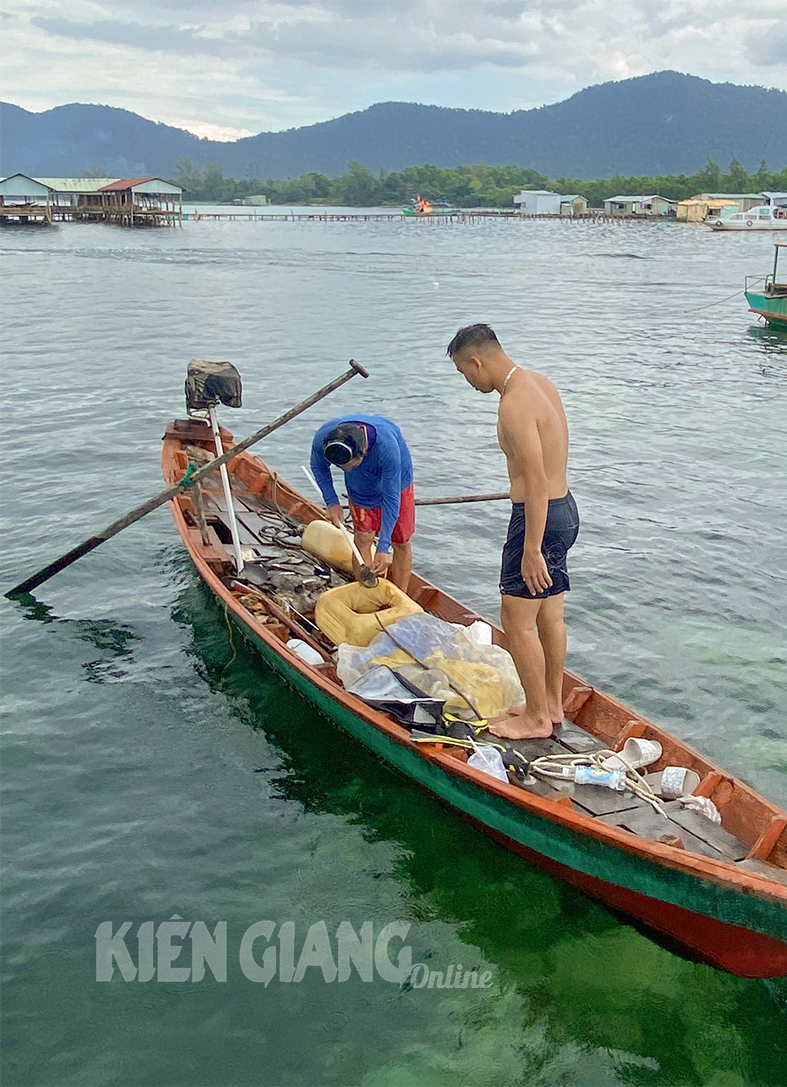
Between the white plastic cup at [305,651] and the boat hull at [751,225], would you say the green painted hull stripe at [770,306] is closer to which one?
the white plastic cup at [305,651]

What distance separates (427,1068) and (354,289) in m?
42.3

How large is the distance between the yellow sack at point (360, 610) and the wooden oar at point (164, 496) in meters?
2.08

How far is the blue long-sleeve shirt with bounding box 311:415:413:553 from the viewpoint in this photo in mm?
7520

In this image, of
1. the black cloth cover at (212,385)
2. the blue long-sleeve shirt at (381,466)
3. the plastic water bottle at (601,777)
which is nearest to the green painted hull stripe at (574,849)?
the plastic water bottle at (601,777)

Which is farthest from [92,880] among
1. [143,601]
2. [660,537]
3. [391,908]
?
[660,537]

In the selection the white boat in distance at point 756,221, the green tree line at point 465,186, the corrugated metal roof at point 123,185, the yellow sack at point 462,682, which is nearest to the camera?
the yellow sack at point 462,682

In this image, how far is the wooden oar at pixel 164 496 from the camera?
9.16m

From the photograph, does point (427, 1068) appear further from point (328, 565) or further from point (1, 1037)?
point (328, 565)

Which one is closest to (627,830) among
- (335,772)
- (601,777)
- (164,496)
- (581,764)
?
(601,777)

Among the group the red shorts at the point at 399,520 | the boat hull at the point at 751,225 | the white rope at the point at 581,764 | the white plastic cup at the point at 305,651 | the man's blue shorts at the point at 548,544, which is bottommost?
the white rope at the point at 581,764

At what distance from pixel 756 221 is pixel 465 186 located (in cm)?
7841

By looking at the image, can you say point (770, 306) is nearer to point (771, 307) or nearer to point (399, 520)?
point (771, 307)

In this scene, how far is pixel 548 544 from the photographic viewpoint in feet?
19.1

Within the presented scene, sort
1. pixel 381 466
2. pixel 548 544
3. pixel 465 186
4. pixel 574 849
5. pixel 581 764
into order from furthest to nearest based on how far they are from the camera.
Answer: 1. pixel 465 186
2. pixel 381 466
3. pixel 581 764
4. pixel 548 544
5. pixel 574 849
